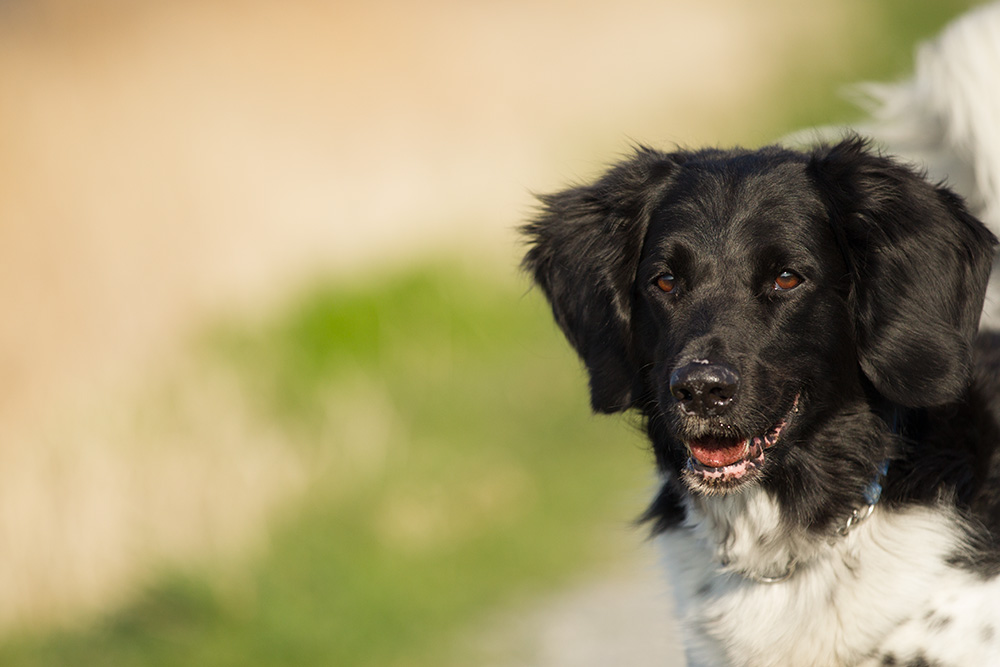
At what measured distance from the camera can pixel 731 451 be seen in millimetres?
2975

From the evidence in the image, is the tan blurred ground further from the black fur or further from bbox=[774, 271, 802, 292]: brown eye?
bbox=[774, 271, 802, 292]: brown eye

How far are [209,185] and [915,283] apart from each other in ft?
18.4

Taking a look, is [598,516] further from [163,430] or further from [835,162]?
[835,162]

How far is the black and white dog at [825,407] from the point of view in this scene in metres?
2.88

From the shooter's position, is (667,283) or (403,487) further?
(403,487)

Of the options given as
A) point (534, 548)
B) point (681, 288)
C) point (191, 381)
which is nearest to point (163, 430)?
point (191, 381)

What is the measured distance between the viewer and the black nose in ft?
9.20

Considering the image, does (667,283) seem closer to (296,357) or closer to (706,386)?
(706,386)

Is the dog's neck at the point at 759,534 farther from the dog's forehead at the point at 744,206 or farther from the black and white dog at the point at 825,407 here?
the dog's forehead at the point at 744,206

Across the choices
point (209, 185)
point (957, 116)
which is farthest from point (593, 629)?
point (209, 185)

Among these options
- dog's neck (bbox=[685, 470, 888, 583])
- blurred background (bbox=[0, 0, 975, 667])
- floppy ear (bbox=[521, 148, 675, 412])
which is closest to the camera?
dog's neck (bbox=[685, 470, 888, 583])

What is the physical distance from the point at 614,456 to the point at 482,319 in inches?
69.2

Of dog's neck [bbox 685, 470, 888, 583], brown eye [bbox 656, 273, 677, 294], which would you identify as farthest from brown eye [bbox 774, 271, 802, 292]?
dog's neck [bbox 685, 470, 888, 583]

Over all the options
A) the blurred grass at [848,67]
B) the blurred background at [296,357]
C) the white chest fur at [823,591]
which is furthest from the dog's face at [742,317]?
the blurred grass at [848,67]
